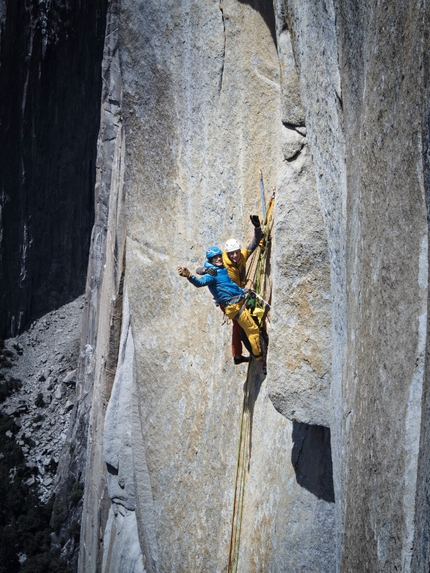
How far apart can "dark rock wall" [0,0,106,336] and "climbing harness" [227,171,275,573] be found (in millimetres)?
17816

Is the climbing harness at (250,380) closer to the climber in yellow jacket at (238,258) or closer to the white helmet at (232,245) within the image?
the climber in yellow jacket at (238,258)

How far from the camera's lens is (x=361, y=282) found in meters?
4.59

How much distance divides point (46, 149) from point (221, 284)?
19.7 m

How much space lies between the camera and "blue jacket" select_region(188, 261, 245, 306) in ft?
23.6

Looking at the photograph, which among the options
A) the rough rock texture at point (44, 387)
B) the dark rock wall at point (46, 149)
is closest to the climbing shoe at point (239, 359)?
the rough rock texture at point (44, 387)

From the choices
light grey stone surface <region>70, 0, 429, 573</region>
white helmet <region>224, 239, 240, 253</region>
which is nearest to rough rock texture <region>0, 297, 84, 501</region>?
light grey stone surface <region>70, 0, 429, 573</region>

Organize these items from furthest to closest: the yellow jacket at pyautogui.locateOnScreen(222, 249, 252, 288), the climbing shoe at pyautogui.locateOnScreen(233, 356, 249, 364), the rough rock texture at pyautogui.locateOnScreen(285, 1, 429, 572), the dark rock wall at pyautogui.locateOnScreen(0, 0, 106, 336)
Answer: the dark rock wall at pyautogui.locateOnScreen(0, 0, 106, 336) → the climbing shoe at pyautogui.locateOnScreen(233, 356, 249, 364) → the yellow jacket at pyautogui.locateOnScreen(222, 249, 252, 288) → the rough rock texture at pyautogui.locateOnScreen(285, 1, 429, 572)

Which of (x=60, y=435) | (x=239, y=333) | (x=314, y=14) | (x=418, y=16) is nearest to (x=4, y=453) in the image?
(x=60, y=435)

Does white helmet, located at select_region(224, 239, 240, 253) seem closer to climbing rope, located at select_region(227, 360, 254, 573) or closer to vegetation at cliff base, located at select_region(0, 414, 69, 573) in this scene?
climbing rope, located at select_region(227, 360, 254, 573)

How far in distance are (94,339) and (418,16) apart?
1576 centimetres

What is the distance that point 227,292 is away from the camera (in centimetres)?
Result: 723

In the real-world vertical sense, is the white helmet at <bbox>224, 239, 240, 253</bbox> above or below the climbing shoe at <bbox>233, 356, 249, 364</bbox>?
above

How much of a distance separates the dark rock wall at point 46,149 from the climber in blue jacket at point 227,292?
18.0 m

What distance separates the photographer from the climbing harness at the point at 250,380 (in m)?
7.41
